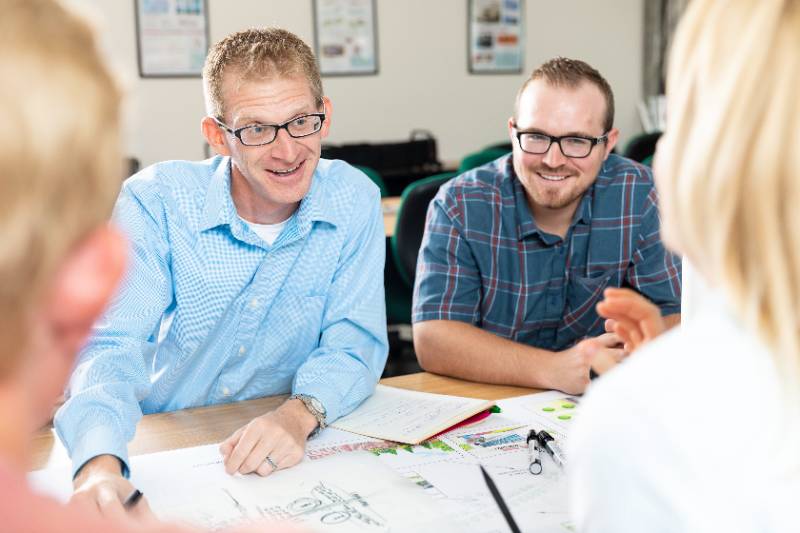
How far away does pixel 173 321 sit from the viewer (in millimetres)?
1736

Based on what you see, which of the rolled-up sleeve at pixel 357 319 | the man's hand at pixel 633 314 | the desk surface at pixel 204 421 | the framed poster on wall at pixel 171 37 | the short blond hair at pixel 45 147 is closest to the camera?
the short blond hair at pixel 45 147

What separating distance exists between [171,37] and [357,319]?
4.02 meters

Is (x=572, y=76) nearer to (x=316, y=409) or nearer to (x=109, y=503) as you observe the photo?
(x=316, y=409)

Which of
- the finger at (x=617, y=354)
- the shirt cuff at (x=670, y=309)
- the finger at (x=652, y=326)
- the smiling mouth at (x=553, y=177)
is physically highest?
the smiling mouth at (x=553, y=177)

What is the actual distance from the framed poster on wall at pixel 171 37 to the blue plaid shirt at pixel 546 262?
3699mm

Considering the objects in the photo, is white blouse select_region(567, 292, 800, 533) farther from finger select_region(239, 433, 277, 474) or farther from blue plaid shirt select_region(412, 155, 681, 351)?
blue plaid shirt select_region(412, 155, 681, 351)

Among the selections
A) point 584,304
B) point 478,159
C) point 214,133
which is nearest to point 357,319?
point 214,133

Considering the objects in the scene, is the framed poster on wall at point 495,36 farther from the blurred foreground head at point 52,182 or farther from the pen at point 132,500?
the blurred foreground head at point 52,182

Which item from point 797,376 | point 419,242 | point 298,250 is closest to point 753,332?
point 797,376

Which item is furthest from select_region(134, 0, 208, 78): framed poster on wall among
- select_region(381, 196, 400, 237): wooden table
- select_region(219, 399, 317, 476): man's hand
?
select_region(219, 399, 317, 476): man's hand

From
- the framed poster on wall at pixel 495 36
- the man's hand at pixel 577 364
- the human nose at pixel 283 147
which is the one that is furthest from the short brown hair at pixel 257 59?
the framed poster on wall at pixel 495 36

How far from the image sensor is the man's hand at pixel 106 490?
1049 millimetres

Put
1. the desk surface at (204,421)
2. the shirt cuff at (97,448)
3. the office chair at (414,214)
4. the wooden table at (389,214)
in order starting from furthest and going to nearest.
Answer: the wooden table at (389,214) → the office chair at (414,214) → the desk surface at (204,421) → the shirt cuff at (97,448)

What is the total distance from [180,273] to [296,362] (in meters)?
0.31
